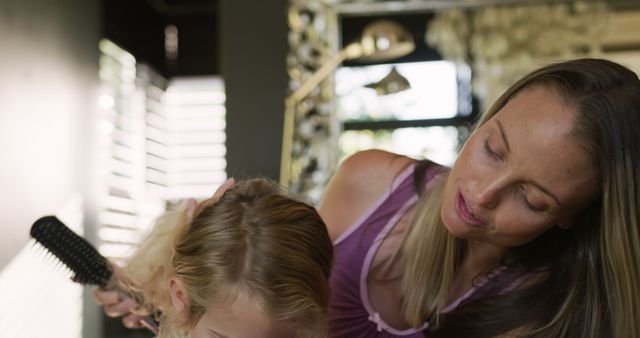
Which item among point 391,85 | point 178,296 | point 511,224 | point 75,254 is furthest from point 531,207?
point 391,85

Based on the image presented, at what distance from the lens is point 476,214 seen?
106 centimetres

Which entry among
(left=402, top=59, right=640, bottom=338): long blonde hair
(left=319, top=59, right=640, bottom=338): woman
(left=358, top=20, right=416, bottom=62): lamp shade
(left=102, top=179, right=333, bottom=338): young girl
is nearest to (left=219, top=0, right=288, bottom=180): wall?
(left=358, top=20, right=416, bottom=62): lamp shade

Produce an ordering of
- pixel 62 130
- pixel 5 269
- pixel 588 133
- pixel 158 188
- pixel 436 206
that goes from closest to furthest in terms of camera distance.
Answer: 1. pixel 588 133
2. pixel 436 206
3. pixel 5 269
4. pixel 62 130
5. pixel 158 188

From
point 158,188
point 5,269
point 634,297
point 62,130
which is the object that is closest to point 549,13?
point 158,188

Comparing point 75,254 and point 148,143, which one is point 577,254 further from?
point 148,143

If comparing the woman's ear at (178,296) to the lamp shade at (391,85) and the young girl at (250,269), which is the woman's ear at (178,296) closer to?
the young girl at (250,269)

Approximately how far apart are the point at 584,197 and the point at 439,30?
3.08 meters

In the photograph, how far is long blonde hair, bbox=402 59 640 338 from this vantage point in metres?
1.06

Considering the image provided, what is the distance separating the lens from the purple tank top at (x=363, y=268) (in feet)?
4.13

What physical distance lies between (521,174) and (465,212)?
0.09 m

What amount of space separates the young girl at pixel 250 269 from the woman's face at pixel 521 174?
200 mm

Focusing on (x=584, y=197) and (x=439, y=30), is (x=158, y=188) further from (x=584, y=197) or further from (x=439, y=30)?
(x=584, y=197)

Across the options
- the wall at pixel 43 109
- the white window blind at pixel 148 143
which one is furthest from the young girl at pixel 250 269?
the white window blind at pixel 148 143

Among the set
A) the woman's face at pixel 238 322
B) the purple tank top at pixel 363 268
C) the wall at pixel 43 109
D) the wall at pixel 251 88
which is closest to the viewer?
the woman's face at pixel 238 322
